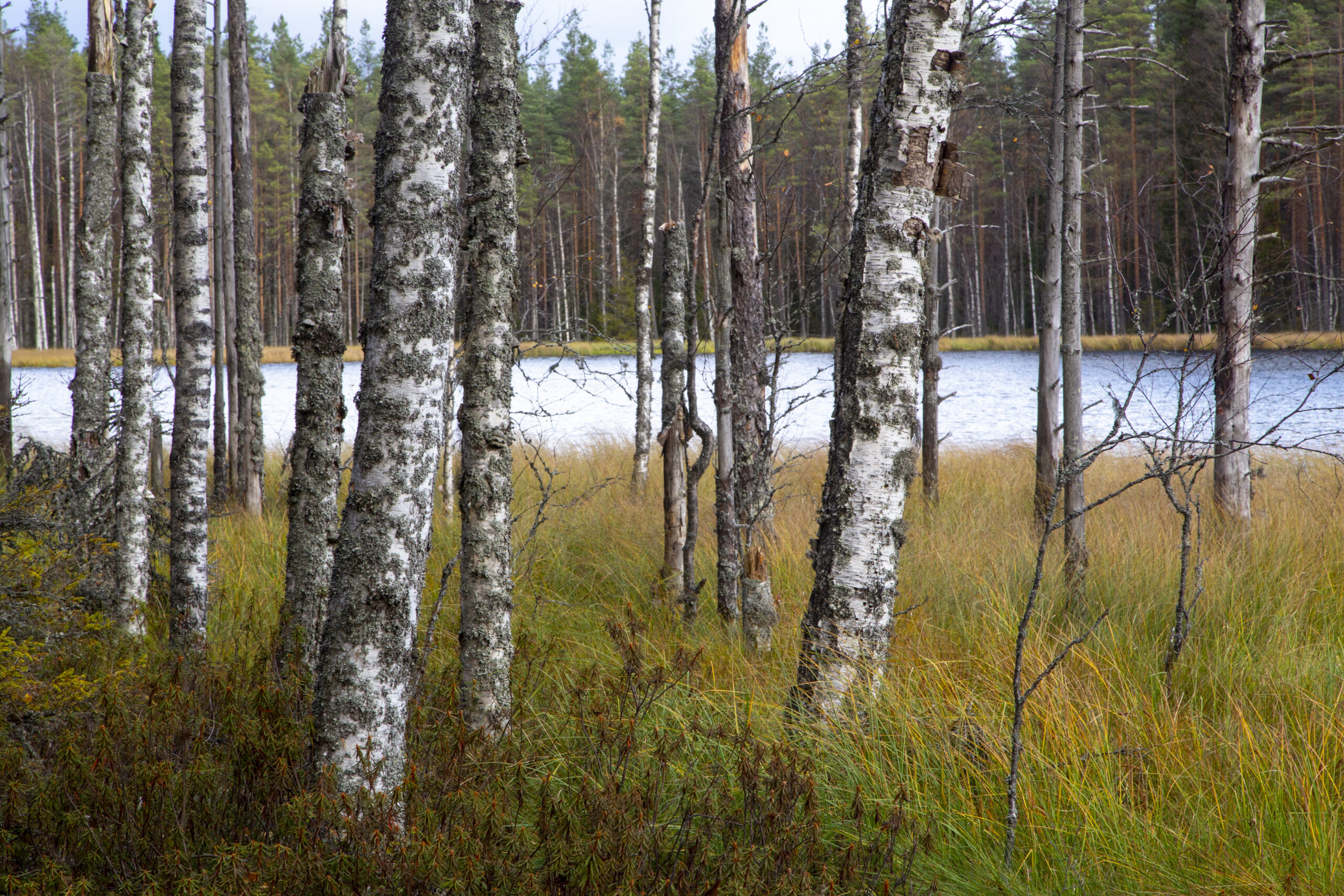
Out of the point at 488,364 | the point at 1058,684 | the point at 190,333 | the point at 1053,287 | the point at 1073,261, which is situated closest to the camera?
the point at 1058,684

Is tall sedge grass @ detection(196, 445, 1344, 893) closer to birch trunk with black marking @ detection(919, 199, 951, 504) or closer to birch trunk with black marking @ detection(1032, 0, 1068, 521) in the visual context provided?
birch trunk with black marking @ detection(1032, 0, 1068, 521)

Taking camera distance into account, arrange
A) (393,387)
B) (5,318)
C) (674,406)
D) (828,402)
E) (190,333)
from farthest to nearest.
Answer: (828,402)
(5,318)
(674,406)
(190,333)
(393,387)

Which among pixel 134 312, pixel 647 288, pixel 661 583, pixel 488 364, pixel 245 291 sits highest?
pixel 647 288

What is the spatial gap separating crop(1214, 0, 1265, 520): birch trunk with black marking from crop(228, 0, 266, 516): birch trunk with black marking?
27.0ft

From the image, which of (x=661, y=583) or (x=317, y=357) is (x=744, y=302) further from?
(x=317, y=357)

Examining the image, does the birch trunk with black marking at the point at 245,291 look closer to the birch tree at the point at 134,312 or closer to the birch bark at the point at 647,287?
the birch tree at the point at 134,312

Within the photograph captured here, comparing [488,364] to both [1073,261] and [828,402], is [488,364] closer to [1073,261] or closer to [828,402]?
[1073,261]

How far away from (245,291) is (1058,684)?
761cm

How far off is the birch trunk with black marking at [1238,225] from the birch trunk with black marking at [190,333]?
6785mm

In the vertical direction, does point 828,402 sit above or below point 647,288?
below

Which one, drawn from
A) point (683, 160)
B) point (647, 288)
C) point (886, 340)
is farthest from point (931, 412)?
point (683, 160)

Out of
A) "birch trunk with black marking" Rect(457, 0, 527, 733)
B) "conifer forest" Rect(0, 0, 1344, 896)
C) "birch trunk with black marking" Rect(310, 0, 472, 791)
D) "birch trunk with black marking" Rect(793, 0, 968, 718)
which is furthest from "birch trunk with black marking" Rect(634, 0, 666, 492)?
"birch trunk with black marking" Rect(310, 0, 472, 791)

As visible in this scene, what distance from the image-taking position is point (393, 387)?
2492mm

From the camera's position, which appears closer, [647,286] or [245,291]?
[245,291]
